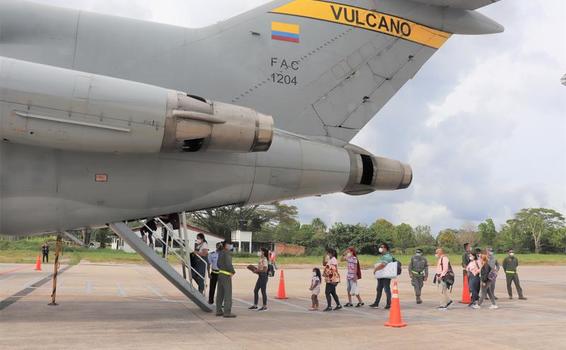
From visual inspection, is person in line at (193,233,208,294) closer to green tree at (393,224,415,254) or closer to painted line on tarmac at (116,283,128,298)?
painted line on tarmac at (116,283,128,298)

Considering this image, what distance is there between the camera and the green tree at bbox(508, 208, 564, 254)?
100188 millimetres

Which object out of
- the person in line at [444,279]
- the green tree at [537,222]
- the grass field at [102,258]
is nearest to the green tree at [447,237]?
the green tree at [537,222]

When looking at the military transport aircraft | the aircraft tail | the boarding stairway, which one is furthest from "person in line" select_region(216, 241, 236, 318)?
the aircraft tail

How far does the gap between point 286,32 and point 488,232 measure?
376ft

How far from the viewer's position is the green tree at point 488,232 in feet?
345

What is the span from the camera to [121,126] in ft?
22.3

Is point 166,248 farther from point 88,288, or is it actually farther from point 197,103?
point 88,288

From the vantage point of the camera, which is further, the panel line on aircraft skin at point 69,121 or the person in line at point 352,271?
the person in line at point 352,271

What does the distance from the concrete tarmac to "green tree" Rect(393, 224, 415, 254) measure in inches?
4062

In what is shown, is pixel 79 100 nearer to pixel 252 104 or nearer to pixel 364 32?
pixel 252 104

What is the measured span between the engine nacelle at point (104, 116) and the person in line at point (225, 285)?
2743mm

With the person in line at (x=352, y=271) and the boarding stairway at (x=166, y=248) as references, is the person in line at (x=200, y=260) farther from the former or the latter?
the person in line at (x=352, y=271)

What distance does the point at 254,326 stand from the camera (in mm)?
8344

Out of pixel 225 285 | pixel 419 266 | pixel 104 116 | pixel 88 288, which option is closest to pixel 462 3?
pixel 419 266
